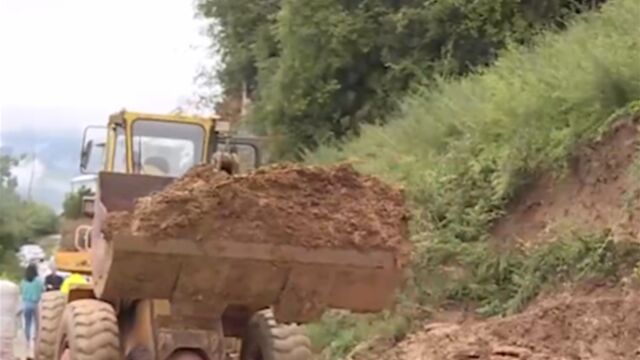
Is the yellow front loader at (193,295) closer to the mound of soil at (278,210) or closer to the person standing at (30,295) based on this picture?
the mound of soil at (278,210)

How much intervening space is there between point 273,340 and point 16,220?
5997 centimetres

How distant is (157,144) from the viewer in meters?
14.1

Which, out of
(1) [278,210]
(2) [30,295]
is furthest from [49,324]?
(2) [30,295]

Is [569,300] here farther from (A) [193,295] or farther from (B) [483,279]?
(A) [193,295]

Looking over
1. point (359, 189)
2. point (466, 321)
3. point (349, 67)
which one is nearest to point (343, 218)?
point (359, 189)

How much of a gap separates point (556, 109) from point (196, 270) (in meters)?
7.17

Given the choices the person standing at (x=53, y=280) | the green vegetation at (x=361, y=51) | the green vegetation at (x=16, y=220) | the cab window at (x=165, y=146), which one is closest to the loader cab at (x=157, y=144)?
the cab window at (x=165, y=146)

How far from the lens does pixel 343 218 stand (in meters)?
9.20

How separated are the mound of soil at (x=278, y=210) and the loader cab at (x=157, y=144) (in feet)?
15.7

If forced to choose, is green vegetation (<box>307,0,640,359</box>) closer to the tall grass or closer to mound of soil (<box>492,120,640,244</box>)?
the tall grass

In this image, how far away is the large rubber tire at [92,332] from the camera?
10.5 metres

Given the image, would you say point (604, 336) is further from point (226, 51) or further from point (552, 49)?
point (226, 51)

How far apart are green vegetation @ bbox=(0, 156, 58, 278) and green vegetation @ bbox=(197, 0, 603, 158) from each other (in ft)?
103

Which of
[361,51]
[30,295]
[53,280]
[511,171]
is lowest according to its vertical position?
[30,295]
